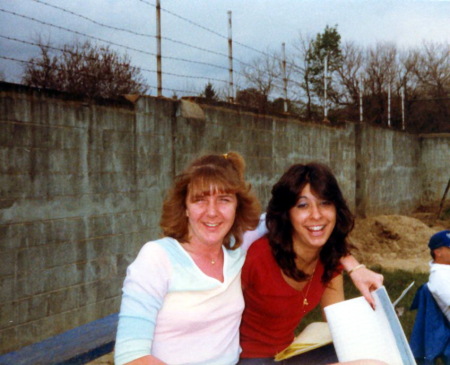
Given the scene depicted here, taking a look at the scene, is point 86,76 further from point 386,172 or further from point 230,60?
point 386,172

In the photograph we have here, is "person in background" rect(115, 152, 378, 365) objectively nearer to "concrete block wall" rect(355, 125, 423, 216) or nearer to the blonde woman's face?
the blonde woman's face

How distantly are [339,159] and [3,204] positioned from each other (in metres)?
6.76

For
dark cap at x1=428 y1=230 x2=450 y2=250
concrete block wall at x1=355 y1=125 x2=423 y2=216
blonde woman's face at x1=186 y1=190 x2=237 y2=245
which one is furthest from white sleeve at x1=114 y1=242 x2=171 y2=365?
concrete block wall at x1=355 y1=125 x2=423 y2=216

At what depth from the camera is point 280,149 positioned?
766cm

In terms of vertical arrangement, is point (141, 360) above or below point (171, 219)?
below

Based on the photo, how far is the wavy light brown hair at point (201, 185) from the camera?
1995mm

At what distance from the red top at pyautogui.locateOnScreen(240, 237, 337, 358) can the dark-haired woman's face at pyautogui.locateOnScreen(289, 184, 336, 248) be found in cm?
18

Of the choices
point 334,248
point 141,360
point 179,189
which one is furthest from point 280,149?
point 141,360

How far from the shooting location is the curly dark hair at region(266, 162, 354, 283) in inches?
91.8

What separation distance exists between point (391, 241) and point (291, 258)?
311 inches

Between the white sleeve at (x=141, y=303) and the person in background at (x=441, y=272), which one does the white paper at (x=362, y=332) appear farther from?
the person in background at (x=441, y=272)

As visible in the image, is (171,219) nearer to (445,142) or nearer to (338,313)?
(338,313)

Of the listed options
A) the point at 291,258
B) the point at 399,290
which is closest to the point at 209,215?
the point at 291,258

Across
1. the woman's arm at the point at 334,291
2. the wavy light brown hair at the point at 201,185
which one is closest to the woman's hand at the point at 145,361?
the wavy light brown hair at the point at 201,185
